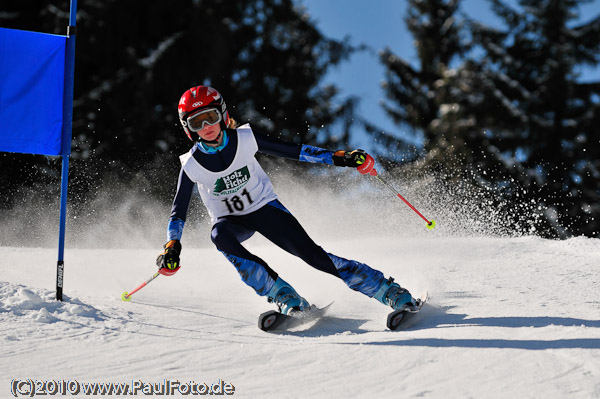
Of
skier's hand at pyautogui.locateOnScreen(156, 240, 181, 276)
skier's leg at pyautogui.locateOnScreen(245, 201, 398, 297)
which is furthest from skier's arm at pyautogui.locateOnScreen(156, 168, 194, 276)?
skier's leg at pyautogui.locateOnScreen(245, 201, 398, 297)

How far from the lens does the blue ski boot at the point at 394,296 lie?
12.8ft

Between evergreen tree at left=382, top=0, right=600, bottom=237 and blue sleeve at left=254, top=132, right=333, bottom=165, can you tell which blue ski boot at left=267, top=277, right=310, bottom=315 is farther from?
evergreen tree at left=382, top=0, right=600, bottom=237

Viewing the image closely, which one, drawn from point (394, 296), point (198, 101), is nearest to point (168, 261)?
point (198, 101)

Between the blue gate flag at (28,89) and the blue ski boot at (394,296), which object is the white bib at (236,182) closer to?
the blue ski boot at (394,296)

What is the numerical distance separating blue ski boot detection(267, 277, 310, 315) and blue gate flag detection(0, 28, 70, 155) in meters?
1.83

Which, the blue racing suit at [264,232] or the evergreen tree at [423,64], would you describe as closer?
the blue racing suit at [264,232]

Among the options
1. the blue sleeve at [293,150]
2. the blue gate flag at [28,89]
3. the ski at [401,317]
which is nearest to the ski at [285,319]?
the ski at [401,317]

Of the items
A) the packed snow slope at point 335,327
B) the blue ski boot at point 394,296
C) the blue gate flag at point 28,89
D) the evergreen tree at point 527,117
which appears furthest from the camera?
the evergreen tree at point 527,117

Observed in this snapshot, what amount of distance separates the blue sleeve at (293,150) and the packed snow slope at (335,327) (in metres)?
1.05

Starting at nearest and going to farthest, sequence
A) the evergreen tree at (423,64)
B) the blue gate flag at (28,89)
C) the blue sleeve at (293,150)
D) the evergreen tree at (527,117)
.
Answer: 1. the blue sleeve at (293,150)
2. the blue gate flag at (28,89)
3. the evergreen tree at (527,117)
4. the evergreen tree at (423,64)

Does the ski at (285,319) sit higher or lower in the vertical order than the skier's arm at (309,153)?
lower

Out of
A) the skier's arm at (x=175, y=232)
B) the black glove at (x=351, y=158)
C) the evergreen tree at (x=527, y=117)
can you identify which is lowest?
the skier's arm at (x=175, y=232)

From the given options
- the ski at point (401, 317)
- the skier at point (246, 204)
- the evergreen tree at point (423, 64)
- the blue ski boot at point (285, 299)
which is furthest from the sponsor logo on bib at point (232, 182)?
the evergreen tree at point (423, 64)

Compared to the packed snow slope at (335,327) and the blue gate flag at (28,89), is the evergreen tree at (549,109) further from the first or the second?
the blue gate flag at (28,89)
